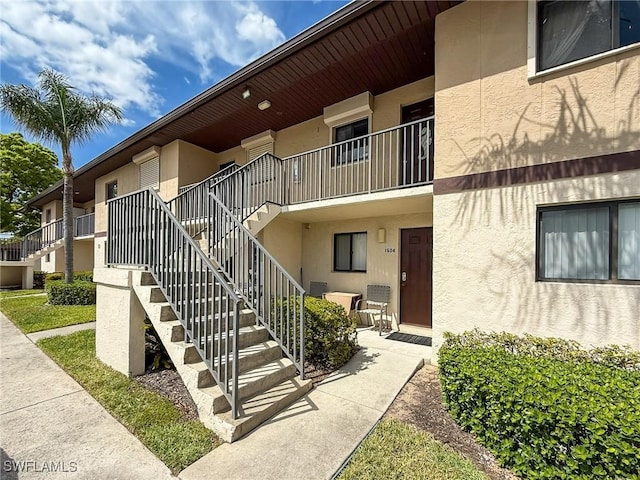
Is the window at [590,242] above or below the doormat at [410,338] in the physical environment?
above

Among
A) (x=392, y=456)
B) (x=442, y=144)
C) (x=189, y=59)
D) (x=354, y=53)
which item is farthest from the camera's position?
(x=189, y=59)

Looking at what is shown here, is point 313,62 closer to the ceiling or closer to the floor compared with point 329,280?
closer to the ceiling

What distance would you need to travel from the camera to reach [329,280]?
894 cm

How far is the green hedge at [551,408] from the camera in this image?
7.47 feet

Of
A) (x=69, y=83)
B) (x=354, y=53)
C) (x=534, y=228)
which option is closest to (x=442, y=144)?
(x=534, y=228)

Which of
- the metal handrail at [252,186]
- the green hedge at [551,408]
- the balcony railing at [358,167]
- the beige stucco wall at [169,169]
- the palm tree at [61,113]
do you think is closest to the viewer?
the green hedge at [551,408]

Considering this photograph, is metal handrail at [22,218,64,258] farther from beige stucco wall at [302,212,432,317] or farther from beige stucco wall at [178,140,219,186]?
beige stucco wall at [302,212,432,317]

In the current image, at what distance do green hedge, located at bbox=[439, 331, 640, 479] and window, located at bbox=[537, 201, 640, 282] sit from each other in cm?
107

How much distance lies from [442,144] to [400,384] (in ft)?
13.9

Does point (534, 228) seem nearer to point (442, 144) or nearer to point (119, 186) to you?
point (442, 144)

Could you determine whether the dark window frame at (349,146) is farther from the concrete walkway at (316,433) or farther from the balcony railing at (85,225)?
the balcony railing at (85,225)

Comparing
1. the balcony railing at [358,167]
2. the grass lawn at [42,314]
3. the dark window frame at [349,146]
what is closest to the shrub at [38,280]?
the grass lawn at [42,314]

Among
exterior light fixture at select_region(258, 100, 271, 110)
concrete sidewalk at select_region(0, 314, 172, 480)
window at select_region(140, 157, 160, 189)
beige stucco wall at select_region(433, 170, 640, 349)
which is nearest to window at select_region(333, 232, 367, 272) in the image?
beige stucco wall at select_region(433, 170, 640, 349)

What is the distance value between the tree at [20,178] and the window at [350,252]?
29357 mm
